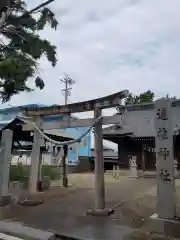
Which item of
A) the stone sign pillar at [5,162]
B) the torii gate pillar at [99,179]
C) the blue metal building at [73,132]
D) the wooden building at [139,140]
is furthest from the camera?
the blue metal building at [73,132]

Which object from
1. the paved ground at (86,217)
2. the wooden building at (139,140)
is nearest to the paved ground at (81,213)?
the paved ground at (86,217)

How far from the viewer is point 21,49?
12.0 m

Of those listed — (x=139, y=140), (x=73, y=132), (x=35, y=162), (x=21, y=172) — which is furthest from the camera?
(x=73, y=132)

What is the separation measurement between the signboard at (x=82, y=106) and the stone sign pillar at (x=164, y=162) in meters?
1.49

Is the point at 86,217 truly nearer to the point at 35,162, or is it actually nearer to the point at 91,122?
the point at 91,122

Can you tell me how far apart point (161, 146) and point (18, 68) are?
679 centimetres

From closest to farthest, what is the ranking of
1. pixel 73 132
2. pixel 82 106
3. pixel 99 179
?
pixel 99 179
pixel 82 106
pixel 73 132

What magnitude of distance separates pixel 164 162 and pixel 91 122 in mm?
2960

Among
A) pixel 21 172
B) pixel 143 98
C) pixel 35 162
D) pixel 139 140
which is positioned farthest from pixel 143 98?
pixel 35 162

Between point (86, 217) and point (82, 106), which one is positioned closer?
point (86, 217)

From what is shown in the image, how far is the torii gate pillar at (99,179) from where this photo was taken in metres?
8.23

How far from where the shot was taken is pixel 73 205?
9633 mm

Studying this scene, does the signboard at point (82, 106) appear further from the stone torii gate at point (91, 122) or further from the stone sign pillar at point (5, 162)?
the stone sign pillar at point (5, 162)

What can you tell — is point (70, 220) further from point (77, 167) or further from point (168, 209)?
point (77, 167)
